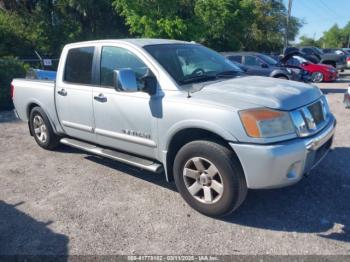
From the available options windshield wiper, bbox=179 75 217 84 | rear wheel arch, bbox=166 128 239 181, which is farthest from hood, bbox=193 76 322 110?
rear wheel arch, bbox=166 128 239 181

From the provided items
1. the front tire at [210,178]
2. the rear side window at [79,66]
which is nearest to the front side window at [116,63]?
the rear side window at [79,66]

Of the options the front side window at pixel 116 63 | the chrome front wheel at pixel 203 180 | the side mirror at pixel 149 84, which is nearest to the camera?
the chrome front wheel at pixel 203 180

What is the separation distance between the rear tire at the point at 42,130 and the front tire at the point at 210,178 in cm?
290

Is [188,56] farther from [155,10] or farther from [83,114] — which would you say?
[155,10]

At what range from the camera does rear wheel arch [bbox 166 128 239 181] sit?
3.48 metres

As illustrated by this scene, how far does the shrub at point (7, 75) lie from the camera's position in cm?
991

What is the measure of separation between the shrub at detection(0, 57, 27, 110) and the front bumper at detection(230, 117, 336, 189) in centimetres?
874

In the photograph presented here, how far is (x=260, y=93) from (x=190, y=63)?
117 centimetres

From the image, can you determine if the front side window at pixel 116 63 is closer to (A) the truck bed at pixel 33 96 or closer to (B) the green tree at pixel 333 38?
(A) the truck bed at pixel 33 96

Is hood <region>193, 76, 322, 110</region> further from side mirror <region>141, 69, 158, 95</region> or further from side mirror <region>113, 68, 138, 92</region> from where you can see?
side mirror <region>113, 68, 138, 92</region>

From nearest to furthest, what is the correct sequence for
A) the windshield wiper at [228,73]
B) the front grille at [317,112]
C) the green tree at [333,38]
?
the front grille at [317,112] < the windshield wiper at [228,73] < the green tree at [333,38]

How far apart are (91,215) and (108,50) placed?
6.94 feet

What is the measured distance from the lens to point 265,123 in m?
3.14

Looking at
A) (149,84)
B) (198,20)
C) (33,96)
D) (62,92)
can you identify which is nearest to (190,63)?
(149,84)
